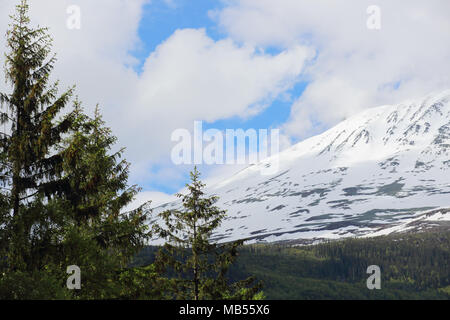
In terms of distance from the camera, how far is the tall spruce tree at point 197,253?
2064 cm

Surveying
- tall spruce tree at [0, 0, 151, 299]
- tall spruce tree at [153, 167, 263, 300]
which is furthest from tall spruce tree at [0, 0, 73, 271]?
tall spruce tree at [153, 167, 263, 300]

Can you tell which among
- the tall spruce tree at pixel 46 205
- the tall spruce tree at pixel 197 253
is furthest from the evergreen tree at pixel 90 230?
the tall spruce tree at pixel 197 253

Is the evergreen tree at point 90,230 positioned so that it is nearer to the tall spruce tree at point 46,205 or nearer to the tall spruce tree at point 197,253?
the tall spruce tree at point 46,205

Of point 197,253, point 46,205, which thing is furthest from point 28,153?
point 197,253

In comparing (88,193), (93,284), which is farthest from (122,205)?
(93,284)

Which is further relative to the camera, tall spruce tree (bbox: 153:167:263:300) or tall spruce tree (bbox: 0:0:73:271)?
tall spruce tree (bbox: 153:167:263:300)

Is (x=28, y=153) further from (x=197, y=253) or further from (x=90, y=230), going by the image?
(x=197, y=253)

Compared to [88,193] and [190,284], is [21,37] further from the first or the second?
[190,284]

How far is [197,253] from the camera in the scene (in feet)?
70.6

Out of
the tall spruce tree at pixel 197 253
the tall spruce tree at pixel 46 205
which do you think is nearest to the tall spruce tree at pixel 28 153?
the tall spruce tree at pixel 46 205

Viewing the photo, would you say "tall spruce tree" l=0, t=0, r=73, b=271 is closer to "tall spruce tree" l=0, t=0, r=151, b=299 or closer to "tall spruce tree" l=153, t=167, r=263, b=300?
"tall spruce tree" l=0, t=0, r=151, b=299

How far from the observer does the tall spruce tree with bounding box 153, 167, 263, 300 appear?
67.7 feet

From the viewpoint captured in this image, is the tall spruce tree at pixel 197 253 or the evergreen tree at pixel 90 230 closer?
the evergreen tree at pixel 90 230
